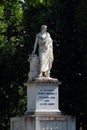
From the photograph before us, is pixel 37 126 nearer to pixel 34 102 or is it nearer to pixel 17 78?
pixel 34 102

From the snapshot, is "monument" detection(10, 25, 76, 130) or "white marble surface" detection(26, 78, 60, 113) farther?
"white marble surface" detection(26, 78, 60, 113)

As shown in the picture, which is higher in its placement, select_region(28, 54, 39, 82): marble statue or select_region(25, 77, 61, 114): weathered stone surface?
select_region(28, 54, 39, 82): marble statue

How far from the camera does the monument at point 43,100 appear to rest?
2456 centimetres

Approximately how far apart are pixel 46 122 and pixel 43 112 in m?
0.51

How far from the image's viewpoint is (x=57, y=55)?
3559cm

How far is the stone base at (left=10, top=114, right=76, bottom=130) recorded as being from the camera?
24.3 meters

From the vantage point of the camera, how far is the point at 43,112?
25.0 metres

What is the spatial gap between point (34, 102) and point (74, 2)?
13129 mm

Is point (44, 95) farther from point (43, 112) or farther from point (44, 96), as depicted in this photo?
point (43, 112)

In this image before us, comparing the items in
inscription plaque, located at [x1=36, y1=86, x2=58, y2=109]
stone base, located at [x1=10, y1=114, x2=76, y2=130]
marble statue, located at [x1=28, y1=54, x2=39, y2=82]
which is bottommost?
stone base, located at [x1=10, y1=114, x2=76, y2=130]

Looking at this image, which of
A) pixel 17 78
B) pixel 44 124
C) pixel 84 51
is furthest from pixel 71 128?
pixel 17 78

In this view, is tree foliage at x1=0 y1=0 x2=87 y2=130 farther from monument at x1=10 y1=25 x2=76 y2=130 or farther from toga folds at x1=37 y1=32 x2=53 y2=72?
monument at x1=10 y1=25 x2=76 y2=130

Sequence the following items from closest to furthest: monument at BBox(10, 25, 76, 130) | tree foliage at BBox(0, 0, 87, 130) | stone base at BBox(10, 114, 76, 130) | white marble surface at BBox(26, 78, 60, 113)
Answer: stone base at BBox(10, 114, 76, 130)
monument at BBox(10, 25, 76, 130)
white marble surface at BBox(26, 78, 60, 113)
tree foliage at BBox(0, 0, 87, 130)

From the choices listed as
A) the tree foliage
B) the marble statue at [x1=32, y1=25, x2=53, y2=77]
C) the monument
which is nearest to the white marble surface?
the monument
